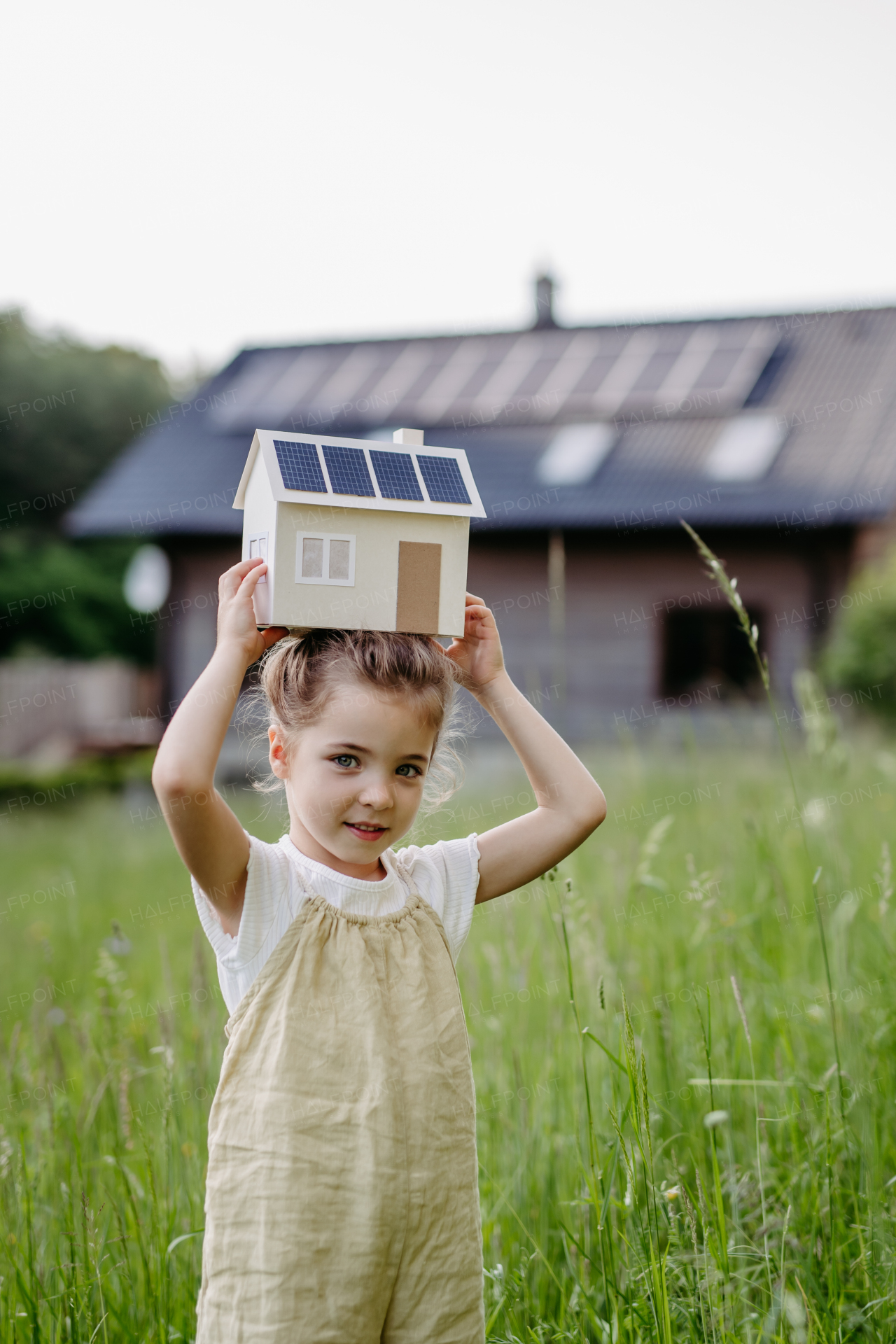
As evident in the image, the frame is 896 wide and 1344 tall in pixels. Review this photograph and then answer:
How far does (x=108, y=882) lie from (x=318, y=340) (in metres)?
12.8

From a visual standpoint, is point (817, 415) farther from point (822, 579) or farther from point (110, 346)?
point (110, 346)

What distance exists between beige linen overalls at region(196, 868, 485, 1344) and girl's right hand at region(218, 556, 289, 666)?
1.16ft

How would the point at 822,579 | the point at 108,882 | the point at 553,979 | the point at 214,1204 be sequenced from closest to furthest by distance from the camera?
the point at 214,1204
the point at 553,979
the point at 108,882
the point at 822,579

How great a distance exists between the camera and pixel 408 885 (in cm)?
165

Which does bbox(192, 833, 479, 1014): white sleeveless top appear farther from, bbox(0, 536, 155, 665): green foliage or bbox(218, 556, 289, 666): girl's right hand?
bbox(0, 536, 155, 665): green foliage

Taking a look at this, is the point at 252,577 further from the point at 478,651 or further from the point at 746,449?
the point at 746,449

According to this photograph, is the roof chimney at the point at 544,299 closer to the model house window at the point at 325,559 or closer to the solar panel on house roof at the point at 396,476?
the solar panel on house roof at the point at 396,476

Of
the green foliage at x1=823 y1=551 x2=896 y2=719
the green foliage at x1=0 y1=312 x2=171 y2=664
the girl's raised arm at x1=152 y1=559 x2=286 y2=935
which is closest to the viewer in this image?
the girl's raised arm at x1=152 y1=559 x2=286 y2=935

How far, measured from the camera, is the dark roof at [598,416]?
555 inches

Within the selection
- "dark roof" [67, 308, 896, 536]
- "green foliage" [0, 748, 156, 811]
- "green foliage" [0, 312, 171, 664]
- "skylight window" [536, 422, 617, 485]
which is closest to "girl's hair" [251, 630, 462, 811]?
"dark roof" [67, 308, 896, 536]

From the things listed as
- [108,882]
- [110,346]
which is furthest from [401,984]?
[110,346]

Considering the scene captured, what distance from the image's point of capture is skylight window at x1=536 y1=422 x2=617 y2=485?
49.4 feet

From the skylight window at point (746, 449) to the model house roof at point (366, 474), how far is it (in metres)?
13.4

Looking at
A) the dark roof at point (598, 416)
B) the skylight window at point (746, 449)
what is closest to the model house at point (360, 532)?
the dark roof at point (598, 416)
